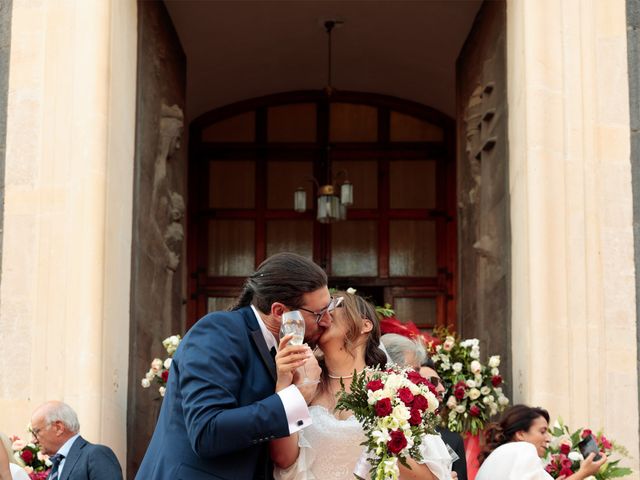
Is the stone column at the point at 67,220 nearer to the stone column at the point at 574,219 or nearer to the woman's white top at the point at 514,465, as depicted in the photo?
the woman's white top at the point at 514,465

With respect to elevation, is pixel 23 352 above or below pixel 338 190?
below

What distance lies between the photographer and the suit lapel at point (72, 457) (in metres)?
7.68

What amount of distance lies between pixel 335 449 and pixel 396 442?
0.42 meters

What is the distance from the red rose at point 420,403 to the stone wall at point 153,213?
4513 millimetres

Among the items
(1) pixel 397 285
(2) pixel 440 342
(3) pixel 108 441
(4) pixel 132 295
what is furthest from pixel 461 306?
(3) pixel 108 441

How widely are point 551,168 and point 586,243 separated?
2.04 ft

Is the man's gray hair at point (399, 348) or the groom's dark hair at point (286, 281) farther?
the man's gray hair at point (399, 348)

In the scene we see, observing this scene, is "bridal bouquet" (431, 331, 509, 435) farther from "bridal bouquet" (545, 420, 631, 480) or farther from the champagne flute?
the champagne flute

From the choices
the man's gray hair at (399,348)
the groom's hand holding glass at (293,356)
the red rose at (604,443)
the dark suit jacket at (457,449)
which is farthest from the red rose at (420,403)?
the red rose at (604,443)

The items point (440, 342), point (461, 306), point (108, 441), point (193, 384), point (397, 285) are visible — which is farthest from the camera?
point (397, 285)

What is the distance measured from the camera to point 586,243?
9.25 m

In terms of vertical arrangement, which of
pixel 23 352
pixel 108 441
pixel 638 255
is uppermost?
pixel 638 255

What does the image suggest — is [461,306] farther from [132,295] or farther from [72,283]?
[72,283]

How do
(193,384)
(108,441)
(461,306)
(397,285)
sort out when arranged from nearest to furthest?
(193,384)
(108,441)
(461,306)
(397,285)
